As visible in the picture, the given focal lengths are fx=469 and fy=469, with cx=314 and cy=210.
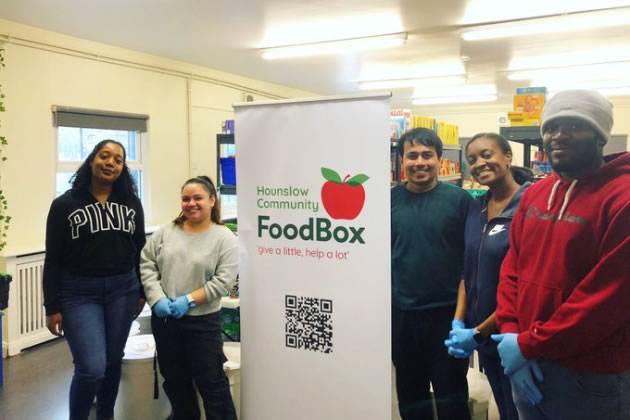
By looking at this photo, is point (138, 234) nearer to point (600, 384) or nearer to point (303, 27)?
point (600, 384)

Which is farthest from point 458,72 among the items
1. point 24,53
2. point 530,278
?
point 530,278

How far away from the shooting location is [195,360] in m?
2.05

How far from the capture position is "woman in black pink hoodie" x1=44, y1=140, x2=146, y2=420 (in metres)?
2.02

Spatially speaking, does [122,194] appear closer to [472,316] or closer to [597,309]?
[472,316]

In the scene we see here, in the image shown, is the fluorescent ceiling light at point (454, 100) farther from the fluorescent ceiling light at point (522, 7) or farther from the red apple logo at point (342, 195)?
the red apple logo at point (342, 195)

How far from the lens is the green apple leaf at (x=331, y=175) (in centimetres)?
170

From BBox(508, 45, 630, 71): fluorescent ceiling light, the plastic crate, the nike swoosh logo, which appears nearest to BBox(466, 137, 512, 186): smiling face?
the nike swoosh logo

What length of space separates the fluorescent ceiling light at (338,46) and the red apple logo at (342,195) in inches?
126

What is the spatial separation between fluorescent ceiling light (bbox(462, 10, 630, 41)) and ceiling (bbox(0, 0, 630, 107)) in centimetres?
14

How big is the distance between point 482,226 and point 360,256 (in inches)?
18.9

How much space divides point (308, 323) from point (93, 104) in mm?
3718

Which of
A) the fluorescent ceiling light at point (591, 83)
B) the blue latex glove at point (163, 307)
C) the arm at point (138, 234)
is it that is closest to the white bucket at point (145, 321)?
the arm at point (138, 234)

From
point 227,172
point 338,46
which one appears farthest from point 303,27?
point 227,172

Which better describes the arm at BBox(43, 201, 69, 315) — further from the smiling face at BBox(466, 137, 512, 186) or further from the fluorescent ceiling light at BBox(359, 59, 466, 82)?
the fluorescent ceiling light at BBox(359, 59, 466, 82)
